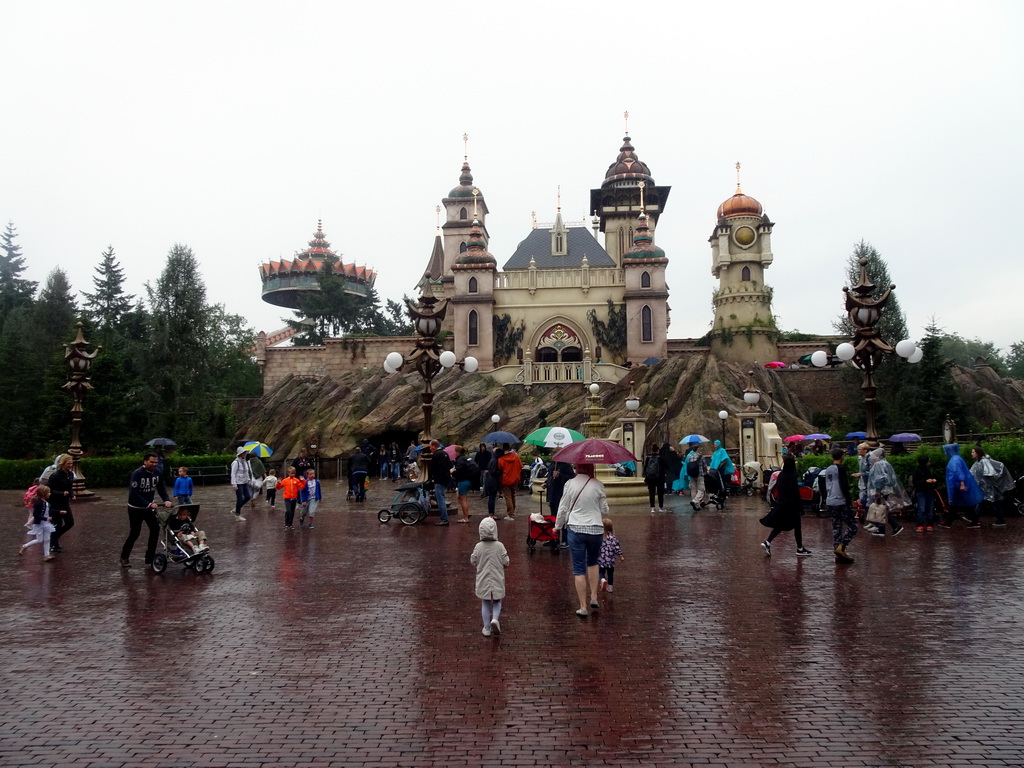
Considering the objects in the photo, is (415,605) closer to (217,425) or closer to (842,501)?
(842,501)

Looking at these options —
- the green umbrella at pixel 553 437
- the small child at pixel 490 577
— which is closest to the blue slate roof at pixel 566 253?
the green umbrella at pixel 553 437

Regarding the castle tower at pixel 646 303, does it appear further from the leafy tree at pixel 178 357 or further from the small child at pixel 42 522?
the small child at pixel 42 522

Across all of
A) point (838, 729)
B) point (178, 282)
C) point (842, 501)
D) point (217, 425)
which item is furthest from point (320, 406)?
point (838, 729)

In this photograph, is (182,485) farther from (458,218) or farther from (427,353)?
(458,218)

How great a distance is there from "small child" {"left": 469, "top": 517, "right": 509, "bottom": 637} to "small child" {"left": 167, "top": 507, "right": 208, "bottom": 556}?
5.00m

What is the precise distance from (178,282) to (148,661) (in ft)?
163

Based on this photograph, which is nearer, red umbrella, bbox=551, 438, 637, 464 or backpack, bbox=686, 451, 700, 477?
red umbrella, bbox=551, 438, 637, 464

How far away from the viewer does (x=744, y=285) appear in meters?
48.5

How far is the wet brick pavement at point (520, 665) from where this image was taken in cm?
464

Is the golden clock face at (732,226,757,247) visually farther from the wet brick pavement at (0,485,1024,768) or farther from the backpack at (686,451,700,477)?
the wet brick pavement at (0,485,1024,768)

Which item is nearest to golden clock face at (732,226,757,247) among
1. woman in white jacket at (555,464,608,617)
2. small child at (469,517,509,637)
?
woman in white jacket at (555,464,608,617)

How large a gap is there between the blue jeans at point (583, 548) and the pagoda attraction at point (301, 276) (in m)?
67.4

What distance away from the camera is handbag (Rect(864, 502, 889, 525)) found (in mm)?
13312

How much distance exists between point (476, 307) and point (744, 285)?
16257 millimetres
